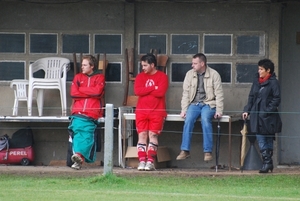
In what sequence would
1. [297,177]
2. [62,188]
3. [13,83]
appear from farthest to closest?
[13,83] → [297,177] → [62,188]

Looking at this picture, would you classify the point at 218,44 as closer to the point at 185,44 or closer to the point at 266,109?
the point at 185,44

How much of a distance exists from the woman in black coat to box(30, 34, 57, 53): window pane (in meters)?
3.64

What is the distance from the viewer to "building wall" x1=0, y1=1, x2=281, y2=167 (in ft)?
53.4

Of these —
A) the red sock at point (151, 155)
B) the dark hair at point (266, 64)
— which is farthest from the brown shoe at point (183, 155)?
the dark hair at point (266, 64)

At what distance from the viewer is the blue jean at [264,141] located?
1508 cm

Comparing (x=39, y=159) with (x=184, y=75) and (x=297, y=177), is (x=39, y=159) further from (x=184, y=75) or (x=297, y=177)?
(x=297, y=177)

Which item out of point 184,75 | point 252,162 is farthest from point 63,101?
point 252,162

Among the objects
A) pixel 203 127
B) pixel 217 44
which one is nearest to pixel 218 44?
pixel 217 44

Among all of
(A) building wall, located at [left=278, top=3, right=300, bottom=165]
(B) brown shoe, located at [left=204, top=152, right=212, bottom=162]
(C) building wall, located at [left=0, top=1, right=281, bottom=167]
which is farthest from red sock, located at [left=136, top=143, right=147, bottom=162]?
(A) building wall, located at [left=278, top=3, right=300, bottom=165]

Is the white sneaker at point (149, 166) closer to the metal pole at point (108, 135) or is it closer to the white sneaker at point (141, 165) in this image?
the white sneaker at point (141, 165)

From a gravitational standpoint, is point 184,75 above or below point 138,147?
above

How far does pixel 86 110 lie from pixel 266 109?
288 cm

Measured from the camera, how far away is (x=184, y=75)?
16.4 metres

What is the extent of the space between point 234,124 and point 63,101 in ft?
9.55
